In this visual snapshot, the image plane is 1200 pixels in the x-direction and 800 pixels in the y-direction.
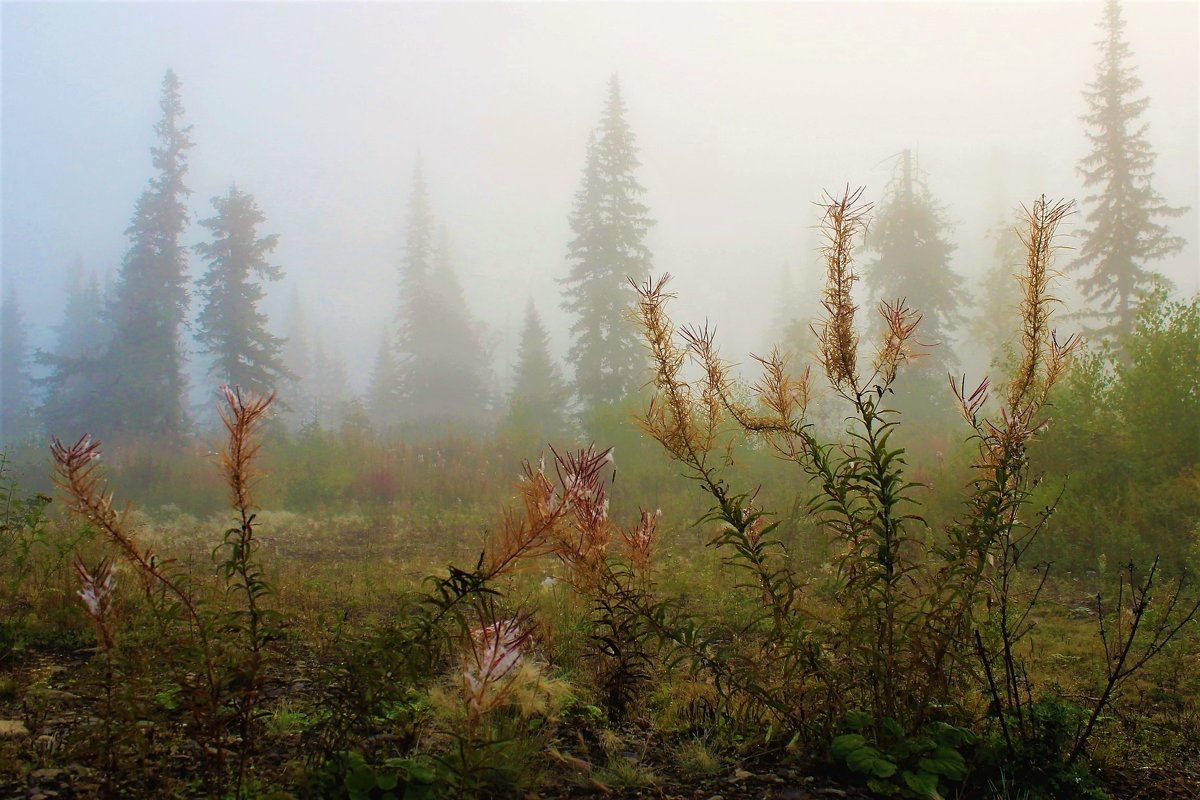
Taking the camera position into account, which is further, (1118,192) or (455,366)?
(455,366)

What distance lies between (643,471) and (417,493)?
5226 mm

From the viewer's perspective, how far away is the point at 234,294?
28.9 meters

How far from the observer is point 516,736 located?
2.98 m

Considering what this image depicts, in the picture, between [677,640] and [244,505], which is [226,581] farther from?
[677,640]

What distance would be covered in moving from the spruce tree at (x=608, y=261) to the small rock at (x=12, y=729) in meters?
23.5

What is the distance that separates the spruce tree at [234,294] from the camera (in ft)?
93.5

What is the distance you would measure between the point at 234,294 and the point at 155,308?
2.88 m

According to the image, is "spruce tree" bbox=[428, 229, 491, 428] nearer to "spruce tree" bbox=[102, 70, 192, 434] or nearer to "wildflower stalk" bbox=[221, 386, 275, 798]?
"spruce tree" bbox=[102, 70, 192, 434]

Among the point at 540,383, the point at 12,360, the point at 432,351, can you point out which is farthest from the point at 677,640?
the point at 12,360

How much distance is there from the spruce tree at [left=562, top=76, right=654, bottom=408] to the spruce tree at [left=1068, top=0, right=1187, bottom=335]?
17.3m

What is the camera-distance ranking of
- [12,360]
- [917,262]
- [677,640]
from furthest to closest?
[12,360]
[917,262]
[677,640]

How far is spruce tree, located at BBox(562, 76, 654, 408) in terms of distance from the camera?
89.8 ft

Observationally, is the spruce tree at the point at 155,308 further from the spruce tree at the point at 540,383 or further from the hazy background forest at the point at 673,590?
the spruce tree at the point at 540,383

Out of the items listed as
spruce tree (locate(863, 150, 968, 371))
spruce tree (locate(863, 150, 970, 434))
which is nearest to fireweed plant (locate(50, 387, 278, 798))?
spruce tree (locate(863, 150, 970, 434))
